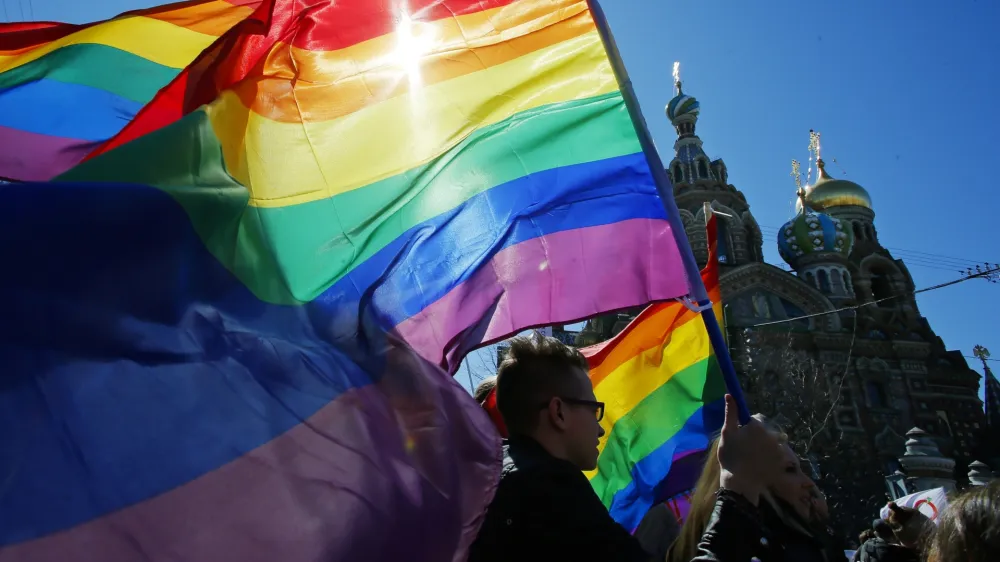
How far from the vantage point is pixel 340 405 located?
2.18 m

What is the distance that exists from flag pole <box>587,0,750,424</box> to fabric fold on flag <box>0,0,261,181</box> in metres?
1.93

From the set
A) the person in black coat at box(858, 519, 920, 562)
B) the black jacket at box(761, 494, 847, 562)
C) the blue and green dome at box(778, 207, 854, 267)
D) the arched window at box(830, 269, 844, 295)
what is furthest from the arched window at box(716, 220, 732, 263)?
the black jacket at box(761, 494, 847, 562)

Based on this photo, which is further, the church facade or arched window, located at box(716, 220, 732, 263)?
arched window, located at box(716, 220, 732, 263)

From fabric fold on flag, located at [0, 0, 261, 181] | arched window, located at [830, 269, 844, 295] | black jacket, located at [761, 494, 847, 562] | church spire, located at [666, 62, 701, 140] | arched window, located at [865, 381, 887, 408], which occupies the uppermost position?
church spire, located at [666, 62, 701, 140]

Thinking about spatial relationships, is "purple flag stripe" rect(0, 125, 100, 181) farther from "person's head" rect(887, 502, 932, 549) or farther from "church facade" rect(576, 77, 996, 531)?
"church facade" rect(576, 77, 996, 531)

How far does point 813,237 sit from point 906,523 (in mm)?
35931

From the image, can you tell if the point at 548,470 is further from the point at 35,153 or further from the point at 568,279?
the point at 35,153

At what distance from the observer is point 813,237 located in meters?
37.3

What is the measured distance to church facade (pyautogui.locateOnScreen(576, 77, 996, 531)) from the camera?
29328mm

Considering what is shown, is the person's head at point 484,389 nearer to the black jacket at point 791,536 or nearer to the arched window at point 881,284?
the black jacket at point 791,536

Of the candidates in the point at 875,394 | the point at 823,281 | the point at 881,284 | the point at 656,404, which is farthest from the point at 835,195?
the point at 656,404

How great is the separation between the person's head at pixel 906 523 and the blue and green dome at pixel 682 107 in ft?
131

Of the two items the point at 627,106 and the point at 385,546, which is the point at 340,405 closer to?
the point at 385,546

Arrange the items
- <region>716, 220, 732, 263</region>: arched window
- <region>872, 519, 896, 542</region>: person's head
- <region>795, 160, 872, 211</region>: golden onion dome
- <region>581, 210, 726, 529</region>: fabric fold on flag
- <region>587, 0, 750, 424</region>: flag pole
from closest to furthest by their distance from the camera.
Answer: <region>587, 0, 750, 424</region>: flag pole < <region>872, 519, 896, 542</region>: person's head < <region>581, 210, 726, 529</region>: fabric fold on flag < <region>716, 220, 732, 263</region>: arched window < <region>795, 160, 872, 211</region>: golden onion dome
